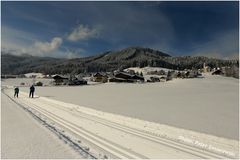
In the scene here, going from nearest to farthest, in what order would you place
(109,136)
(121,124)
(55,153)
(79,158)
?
1. (79,158)
2. (55,153)
3. (109,136)
4. (121,124)

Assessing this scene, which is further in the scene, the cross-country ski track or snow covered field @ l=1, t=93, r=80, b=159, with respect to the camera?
the cross-country ski track

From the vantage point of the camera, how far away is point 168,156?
7.36m

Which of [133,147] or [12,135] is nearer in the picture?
[133,147]

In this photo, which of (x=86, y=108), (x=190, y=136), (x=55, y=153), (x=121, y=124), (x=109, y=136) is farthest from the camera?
(x=86, y=108)

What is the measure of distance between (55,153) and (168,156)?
123 inches

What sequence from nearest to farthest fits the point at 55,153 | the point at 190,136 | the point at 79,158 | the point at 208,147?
the point at 79,158, the point at 55,153, the point at 208,147, the point at 190,136

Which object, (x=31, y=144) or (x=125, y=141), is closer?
(x=31, y=144)

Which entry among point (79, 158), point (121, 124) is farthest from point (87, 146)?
point (121, 124)

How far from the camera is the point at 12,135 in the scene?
9898 millimetres

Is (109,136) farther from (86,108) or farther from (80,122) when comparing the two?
(86,108)

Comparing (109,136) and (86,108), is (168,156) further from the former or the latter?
(86,108)

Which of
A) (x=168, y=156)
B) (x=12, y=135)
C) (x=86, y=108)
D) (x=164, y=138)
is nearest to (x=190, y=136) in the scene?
(x=164, y=138)

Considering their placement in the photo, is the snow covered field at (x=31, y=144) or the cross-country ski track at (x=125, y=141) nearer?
the snow covered field at (x=31, y=144)

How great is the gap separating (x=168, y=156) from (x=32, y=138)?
189 inches
